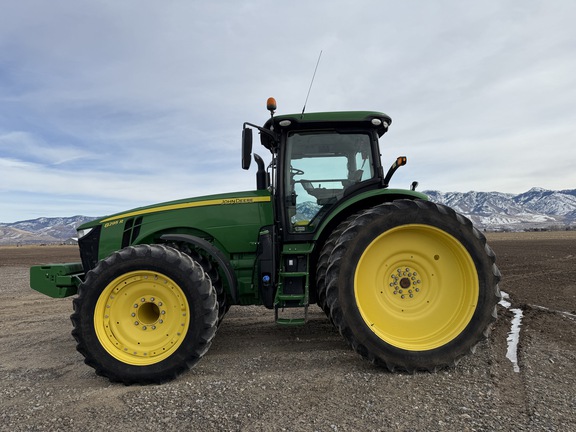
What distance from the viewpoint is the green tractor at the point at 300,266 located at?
3582 mm

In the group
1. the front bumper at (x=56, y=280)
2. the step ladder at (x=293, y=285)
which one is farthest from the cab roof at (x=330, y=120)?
the front bumper at (x=56, y=280)

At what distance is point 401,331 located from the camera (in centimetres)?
375

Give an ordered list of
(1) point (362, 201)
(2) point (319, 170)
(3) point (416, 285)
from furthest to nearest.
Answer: (2) point (319, 170), (1) point (362, 201), (3) point (416, 285)

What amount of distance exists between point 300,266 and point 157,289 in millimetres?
1455

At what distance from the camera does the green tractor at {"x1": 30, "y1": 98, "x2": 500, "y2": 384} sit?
3.58 metres

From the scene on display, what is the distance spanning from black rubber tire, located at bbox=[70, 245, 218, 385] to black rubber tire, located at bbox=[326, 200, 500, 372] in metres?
1.21

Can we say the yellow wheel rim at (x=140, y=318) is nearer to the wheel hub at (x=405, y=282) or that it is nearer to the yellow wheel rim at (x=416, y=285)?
the yellow wheel rim at (x=416, y=285)

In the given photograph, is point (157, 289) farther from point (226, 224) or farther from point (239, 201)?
point (239, 201)

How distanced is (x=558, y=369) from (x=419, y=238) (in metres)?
1.67

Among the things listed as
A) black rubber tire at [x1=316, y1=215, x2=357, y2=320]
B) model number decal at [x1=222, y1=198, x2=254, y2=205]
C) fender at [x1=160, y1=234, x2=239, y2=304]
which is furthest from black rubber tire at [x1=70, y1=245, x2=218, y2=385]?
black rubber tire at [x1=316, y1=215, x2=357, y2=320]

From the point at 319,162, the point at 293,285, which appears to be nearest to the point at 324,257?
the point at 293,285

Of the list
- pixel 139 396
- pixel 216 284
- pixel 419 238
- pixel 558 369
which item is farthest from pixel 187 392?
pixel 558 369

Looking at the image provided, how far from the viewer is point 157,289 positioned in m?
3.73

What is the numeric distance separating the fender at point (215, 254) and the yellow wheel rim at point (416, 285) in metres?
1.32
